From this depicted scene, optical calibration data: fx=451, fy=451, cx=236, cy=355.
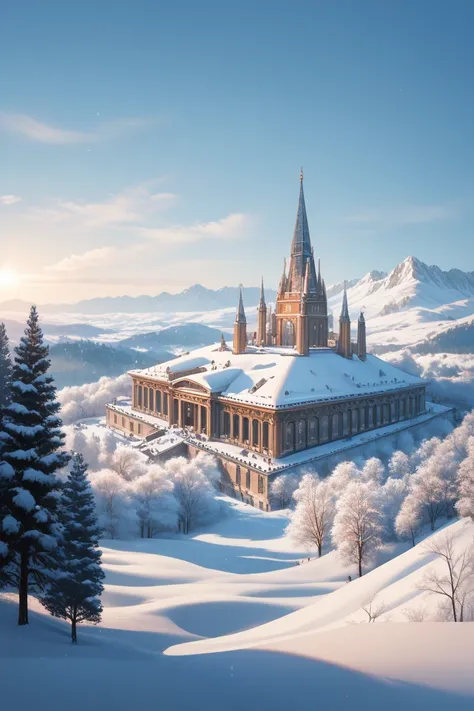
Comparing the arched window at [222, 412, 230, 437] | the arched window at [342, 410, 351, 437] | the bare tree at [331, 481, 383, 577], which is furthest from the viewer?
the arched window at [342, 410, 351, 437]

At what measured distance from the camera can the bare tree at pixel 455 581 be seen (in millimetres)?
19094

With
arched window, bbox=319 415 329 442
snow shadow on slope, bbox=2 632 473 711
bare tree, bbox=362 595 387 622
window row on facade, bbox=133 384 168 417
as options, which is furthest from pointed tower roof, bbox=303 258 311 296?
snow shadow on slope, bbox=2 632 473 711

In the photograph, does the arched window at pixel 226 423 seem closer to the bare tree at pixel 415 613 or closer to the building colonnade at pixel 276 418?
the building colonnade at pixel 276 418

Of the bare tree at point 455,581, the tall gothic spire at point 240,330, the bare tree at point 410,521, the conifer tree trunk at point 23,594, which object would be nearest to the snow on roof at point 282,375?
the tall gothic spire at point 240,330

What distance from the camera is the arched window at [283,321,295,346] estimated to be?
72188 mm

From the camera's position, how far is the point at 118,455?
154ft

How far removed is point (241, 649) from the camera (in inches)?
510

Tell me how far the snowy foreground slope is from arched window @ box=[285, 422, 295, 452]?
957 inches

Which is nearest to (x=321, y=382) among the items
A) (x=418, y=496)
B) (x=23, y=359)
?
(x=418, y=496)

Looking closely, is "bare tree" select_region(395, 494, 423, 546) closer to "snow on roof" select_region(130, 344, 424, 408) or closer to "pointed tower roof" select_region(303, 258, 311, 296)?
"snow on roof" select_region(130, 344, 424, 408)

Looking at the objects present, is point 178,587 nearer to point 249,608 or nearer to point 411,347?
point 249,608

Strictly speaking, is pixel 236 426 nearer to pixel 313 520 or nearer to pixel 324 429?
pixel 324 429

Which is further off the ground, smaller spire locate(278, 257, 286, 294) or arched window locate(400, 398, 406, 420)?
smaller spire locate(278, 257, 286, 294)

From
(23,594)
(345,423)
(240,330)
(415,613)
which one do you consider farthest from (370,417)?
(23,594)
